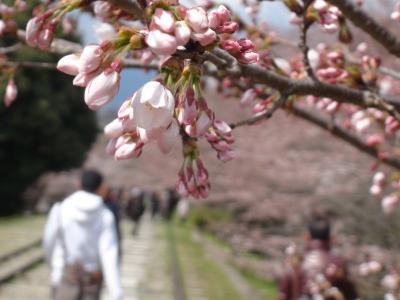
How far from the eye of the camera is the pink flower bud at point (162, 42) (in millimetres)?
1137

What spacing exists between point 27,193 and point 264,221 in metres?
14.6

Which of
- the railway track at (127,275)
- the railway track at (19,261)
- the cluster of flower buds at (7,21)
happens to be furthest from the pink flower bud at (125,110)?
the railway track at (19,261)

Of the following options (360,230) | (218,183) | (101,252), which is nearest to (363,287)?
(360,230)

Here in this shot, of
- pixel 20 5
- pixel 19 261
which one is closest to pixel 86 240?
pixel 20 5

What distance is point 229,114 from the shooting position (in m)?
16.0

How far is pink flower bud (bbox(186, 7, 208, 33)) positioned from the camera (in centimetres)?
117

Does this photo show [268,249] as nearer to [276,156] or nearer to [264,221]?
[264,221]

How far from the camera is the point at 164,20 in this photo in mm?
1158

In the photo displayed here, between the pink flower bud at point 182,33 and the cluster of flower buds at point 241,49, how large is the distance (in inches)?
6.8

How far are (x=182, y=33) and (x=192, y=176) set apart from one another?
44 centimetres

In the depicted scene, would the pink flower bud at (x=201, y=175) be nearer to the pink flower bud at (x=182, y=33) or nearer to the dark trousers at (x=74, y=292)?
the pink flower bud at (x=182, y=33)

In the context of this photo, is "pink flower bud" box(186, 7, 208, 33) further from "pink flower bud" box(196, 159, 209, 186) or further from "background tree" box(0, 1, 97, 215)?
"background tree" box(0, 1, 97, 215)

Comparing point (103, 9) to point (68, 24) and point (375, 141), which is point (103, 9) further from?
point (68, 24)

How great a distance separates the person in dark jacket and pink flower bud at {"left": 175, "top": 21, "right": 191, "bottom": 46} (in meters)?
3.07
